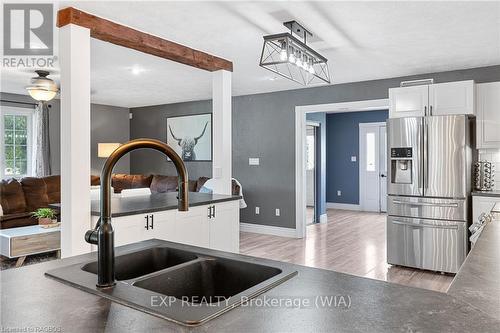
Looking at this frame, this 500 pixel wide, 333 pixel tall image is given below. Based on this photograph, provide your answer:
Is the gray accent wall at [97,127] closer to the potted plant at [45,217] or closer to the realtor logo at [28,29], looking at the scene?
the potted plant at [45,217]

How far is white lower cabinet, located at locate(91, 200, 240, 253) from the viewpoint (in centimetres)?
281

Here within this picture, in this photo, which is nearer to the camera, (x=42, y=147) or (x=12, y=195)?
(x=12, y=195)

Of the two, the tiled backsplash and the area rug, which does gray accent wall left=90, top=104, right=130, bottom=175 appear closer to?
the area rug

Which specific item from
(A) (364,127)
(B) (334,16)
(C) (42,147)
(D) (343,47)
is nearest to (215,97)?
(D) (343,47)

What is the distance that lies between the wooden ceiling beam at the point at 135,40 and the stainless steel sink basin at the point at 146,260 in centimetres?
198

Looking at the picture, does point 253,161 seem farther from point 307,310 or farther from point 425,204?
point 307,310

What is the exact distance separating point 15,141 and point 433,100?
651 cm

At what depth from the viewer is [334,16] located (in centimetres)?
282

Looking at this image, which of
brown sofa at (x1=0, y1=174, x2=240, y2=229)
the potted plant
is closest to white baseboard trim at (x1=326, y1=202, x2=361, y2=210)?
brown sofa at (x1=0, y1=174, x2=240, y2=229)

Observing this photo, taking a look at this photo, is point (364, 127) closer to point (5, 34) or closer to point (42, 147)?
point (42, 147)

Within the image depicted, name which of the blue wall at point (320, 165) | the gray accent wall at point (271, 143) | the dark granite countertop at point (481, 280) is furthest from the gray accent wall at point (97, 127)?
the dark granite countertop at point (481, 280)

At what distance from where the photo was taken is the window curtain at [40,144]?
641 centimetres

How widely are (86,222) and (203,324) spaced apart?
7.10 feet

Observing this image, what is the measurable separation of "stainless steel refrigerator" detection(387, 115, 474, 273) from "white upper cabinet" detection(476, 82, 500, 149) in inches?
6.2
